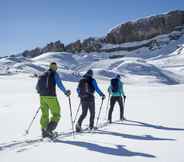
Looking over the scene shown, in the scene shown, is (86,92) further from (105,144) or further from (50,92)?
(105,144)

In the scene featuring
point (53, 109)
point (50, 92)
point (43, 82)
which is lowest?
point (53, 109)

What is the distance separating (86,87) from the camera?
36.8 feet

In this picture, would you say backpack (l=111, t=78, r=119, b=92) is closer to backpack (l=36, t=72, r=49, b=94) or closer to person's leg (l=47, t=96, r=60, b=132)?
person's leg (l=47, t=96, r=60, b=132)

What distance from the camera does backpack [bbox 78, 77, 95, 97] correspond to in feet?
36.8

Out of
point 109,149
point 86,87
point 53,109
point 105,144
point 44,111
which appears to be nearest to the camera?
point 109,149

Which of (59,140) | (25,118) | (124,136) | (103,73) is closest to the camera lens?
(59,140)

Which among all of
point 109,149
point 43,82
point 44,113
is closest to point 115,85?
point 44,113

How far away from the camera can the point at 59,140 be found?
9625 mm

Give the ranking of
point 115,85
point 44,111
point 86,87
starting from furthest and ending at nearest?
point 115,85
point 86,87
point 44,111

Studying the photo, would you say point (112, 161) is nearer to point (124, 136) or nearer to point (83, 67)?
point (124, 136)

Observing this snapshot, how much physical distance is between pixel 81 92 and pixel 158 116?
211 inches

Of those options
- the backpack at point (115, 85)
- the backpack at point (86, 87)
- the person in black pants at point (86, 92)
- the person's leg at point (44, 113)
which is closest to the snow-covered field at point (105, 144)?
the person's leg at point (44, 113)

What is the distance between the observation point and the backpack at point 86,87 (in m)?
11.2

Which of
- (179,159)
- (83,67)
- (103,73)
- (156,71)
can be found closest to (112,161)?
(179,159)
